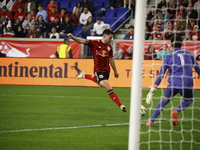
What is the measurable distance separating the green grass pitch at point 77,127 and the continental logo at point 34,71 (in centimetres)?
429

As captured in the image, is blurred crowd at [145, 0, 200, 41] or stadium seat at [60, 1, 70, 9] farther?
stadium seat at [60, 1, 70, 9]

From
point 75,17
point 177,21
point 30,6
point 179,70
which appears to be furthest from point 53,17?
point 179,70

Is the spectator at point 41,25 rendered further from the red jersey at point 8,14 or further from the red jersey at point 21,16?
the red jersey at point 8,14

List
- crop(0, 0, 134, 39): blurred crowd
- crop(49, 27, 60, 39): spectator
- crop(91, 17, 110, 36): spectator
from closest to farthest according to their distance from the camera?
crop(91, 17, 110, 36): spectator < crop(49, 27, 60, 39): spectator < crop(0, 0, 134, 39): blurred crowd

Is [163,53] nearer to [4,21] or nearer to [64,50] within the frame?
[64,50]

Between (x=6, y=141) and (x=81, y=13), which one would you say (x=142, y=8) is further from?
(x=81, y=13)

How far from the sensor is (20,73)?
52.8 feet

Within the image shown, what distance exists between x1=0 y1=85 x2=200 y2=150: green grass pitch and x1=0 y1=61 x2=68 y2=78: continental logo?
4290mm

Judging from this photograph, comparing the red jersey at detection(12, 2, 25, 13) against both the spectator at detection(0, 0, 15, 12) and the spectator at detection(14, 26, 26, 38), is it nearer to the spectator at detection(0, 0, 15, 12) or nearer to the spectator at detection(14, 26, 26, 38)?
the spectator at detection(0, 0, 15, 12)

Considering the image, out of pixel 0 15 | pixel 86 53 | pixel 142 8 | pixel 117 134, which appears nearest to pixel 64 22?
pixel 86 53

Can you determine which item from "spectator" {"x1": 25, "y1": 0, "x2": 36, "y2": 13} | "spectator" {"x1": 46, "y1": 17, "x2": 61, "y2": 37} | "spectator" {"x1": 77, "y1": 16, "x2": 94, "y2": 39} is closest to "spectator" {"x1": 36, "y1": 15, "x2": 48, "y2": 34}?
"spectator" {"x1": 46, "y1": 17, "x2": 61, "y2": 37}

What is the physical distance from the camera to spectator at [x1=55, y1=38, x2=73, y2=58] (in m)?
17.1

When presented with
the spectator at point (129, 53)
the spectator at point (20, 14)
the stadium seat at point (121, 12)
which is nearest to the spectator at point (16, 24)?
the spectator at point (20, 14)

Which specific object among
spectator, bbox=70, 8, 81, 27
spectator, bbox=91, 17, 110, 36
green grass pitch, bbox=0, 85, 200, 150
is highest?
spectator, bbox=70, 8, 81, 27
